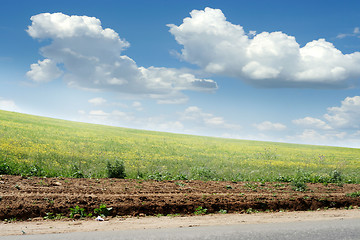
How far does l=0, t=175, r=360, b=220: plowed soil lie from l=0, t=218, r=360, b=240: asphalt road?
199 centimetres

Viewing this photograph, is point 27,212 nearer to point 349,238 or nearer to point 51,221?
point 51,221

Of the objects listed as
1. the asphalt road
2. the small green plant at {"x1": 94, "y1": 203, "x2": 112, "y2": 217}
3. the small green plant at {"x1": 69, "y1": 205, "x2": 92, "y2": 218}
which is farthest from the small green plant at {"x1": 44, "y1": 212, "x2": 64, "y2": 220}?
the asphalt road

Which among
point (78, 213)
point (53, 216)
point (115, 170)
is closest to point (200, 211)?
point (78, 213)

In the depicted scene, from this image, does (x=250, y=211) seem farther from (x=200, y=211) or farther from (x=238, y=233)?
(x=238, y=233)

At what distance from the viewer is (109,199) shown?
34.3ft

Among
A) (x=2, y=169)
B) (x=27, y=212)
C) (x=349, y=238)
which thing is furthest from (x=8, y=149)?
(x=349, y=238)

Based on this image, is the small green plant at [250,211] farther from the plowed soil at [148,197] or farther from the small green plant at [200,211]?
the small green plant at [200,211]

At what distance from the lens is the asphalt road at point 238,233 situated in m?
7.35

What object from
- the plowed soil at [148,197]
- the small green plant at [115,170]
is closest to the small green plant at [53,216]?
the plowed soil at [148,197]

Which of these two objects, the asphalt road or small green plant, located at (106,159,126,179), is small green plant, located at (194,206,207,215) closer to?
the asphalt road

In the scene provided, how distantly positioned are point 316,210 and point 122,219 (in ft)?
22.2

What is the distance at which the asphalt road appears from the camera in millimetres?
7348

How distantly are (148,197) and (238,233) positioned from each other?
13.4 feet

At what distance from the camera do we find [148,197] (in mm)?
10930
